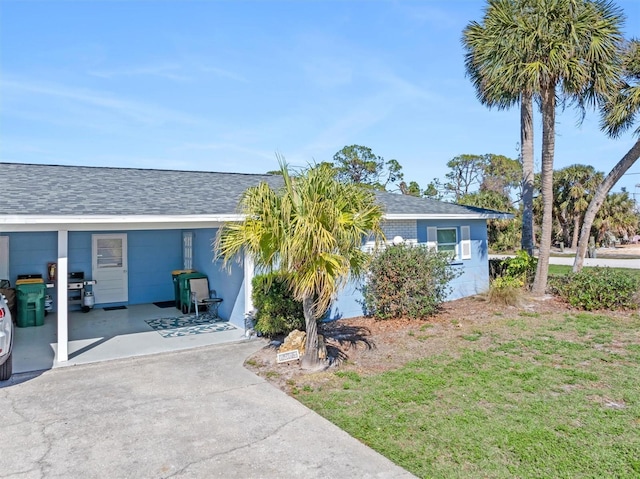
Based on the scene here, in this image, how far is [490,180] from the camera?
1908 inches

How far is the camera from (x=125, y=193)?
8.55 metres

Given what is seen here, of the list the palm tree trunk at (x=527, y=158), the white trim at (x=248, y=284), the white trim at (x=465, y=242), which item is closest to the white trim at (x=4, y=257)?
the white trim at (x=248, y=284)

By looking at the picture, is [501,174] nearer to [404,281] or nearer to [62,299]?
[404,281]

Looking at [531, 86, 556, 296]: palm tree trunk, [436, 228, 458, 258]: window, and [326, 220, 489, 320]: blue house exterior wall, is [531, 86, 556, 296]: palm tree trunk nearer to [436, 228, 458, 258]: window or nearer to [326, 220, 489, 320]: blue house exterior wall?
[326, 220, 489, 320]: blue house exterior wall

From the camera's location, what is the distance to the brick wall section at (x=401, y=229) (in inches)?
447

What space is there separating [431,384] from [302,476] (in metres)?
2.73

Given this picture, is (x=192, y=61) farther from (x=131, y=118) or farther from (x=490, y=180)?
(x=490, y=180)

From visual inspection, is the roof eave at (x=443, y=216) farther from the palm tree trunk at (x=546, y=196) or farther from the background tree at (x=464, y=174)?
the background tree at (x=464, y=174)

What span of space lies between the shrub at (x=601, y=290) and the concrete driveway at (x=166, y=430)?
8.71 m

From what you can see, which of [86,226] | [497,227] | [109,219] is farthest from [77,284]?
[497,227]

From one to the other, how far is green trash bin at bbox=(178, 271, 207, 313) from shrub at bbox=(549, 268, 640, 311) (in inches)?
374

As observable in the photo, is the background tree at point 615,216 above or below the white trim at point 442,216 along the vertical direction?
above

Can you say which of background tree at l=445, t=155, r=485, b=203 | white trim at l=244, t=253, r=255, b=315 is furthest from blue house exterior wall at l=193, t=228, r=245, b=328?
background tree at l=445, t=155, r=485, b=203

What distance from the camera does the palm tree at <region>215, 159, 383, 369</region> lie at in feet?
18.7
